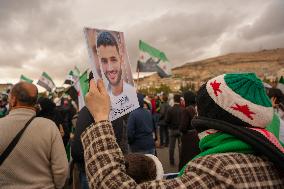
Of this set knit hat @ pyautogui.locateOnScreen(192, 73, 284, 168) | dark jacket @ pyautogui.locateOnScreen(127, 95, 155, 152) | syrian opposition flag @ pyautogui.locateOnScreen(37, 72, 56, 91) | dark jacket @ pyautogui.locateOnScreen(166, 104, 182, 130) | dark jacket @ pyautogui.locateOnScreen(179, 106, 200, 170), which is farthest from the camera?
syrian opposition flag @ pyautogui.locateOnScreen(37, 72, 56, 91)

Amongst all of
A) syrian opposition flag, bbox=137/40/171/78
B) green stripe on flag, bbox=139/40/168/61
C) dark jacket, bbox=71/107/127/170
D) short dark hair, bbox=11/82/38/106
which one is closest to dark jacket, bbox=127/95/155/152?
dark jacket, bbox=71/107/127/170

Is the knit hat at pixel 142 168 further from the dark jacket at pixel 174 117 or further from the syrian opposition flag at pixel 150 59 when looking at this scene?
the syrian opposition flag at pixel 150 59

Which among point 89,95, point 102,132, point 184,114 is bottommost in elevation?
point 184,114

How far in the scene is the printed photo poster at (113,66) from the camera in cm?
222

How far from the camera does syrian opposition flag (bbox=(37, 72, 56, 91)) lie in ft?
55.8

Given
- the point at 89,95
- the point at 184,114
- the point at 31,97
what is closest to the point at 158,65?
the point at 184,114

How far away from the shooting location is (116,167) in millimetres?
1382

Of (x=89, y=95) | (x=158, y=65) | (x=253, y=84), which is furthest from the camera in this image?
(x=158, y=65)

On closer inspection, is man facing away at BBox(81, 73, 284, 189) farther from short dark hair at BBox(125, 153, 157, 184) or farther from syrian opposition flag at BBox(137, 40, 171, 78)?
syrian opposition flag at BBox(137, 40, 171, 78)

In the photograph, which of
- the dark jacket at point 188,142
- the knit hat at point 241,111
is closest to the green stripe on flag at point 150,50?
the dark jacket at point 188,142

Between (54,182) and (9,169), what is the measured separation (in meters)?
0.44

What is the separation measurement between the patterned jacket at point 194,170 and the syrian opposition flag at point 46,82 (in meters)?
16.2

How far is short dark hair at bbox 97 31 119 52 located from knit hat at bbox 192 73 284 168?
0.99m

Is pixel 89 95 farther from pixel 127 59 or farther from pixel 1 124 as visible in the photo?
pixel 1 124
